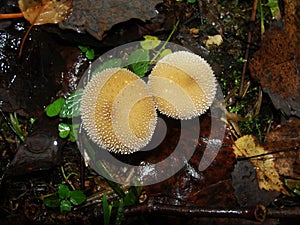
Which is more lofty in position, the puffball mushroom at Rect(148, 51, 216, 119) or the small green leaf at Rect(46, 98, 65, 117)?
the puffball mushroom at Rect(148, 51, 216, 119)

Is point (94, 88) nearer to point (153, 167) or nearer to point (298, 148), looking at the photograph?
point (153, 167)

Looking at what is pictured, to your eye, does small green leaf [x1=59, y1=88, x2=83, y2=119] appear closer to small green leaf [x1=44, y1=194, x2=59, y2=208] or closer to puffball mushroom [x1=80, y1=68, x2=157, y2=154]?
puffball mushroom [x1=80, y1=68, x2=157, y2=154]

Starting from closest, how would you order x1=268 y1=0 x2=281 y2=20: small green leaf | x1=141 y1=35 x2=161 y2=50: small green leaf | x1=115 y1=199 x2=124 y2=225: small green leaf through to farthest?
x1=115 y1=199 x2=124 y2=225: small green leaf
x1=141 y1=35 x2=161 y2=50: small green leaf
x1=268 y1=0 x2=281 y2=20: small green leaf

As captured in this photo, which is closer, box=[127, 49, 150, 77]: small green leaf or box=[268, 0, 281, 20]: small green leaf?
box=[127, 49, 150, 77]: small green leaf

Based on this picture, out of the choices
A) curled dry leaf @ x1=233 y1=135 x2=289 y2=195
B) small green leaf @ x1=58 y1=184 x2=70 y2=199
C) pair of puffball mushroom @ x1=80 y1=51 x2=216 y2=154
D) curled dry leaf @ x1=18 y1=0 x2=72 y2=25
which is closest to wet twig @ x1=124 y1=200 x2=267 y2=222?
pair of puffball mushroom @ x1=80 y1=51 x2=216 y2=154

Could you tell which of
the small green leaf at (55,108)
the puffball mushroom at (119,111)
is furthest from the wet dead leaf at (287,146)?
the small green leaf at (55,108)

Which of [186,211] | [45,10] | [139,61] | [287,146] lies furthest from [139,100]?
[287,146]
